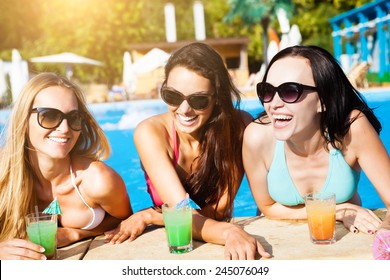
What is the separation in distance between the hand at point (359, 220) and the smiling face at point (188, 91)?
0.59m

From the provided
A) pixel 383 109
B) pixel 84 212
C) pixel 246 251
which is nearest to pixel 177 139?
pixel 84 212

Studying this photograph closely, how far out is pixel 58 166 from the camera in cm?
198

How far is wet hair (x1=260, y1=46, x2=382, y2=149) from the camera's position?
1788mm

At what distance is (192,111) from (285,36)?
4.00 m

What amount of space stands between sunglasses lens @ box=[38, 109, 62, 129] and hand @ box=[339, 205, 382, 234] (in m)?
1.01

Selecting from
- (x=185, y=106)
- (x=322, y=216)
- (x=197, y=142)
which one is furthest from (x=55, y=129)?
(x=322, y=216)

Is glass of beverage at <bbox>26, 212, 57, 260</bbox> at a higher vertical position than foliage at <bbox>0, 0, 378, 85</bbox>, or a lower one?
lower

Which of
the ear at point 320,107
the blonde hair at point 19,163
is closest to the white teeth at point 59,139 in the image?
the blonde hair at point 19,163

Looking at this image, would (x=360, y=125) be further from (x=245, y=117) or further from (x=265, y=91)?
(x=245, y=117)

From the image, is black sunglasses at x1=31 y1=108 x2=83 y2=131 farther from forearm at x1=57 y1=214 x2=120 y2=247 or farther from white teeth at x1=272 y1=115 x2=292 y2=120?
white teeth at x1=272 y1=115 x2=292 y2=120

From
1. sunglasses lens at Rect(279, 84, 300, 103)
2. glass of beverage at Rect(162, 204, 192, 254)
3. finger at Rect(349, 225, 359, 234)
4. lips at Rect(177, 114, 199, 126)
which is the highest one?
sunglasses lens at Rect(279, 84, 300, 103)

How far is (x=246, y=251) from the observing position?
5.46 ft

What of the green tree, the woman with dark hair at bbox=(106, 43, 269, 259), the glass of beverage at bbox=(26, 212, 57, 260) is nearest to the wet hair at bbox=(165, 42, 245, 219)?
the woman with dark hair at bbox=(106, 43, 269, 259)
